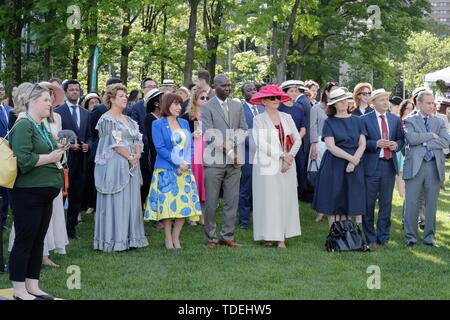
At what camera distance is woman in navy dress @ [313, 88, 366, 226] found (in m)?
10.1

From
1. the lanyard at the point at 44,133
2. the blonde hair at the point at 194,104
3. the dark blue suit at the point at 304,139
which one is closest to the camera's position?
the lanyard at the point at 44,133

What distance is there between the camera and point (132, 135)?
10.1 meters

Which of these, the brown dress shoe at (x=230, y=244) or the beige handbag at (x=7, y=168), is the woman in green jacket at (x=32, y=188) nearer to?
the beige handbag at (x=7, y=168)

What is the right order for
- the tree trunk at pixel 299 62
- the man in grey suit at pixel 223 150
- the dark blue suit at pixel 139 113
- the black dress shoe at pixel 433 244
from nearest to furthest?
the man in grey suit at pixel 223 150 < the black dress shoe at pixel 433 244 < the dark blue suit at pixel 139 113 < the tree trunk at pixel 299 62

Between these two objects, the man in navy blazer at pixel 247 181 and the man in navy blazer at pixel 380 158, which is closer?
the man in navy blazer at pixel 380 158

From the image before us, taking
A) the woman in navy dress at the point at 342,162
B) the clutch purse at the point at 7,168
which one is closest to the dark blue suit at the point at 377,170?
the woman in navy dress at the point at 342,162

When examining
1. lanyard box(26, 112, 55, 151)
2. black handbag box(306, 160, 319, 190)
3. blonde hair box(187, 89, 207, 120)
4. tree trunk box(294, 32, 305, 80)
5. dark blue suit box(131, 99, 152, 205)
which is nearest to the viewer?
lanyard box(26, 112, 55, 151)

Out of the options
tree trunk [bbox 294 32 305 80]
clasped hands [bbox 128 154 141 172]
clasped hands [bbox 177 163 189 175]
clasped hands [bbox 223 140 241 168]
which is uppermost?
tree trunk [bbox 294 32 305 80]

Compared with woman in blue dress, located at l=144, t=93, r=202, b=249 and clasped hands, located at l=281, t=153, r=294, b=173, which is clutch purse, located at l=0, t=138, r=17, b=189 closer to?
woman in blue dress, located at l=144, t=93, r=202, b=249

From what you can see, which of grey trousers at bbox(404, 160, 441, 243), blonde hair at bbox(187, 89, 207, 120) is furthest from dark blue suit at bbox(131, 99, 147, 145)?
grey trousers at bbox(404, 160, 441, 243)

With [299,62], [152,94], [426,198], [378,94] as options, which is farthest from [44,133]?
[299,62]

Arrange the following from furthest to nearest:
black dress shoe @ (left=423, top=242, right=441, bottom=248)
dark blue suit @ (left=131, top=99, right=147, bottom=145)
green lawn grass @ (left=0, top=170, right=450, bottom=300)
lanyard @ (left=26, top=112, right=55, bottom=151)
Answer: dark blue suit @ (left=131, top=99, right=147, bottom=145) < black dress shoe @ (left=423, top=242, right=441, bottom=248) < green lawn grass @ (left=0, top=170, right=450, bottom=300) < lanyard @ (left=26, top=112, right=55, bottom=151)

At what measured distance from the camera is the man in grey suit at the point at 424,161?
10297 millimetres

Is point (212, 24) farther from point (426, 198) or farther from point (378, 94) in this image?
point (426, 198)
